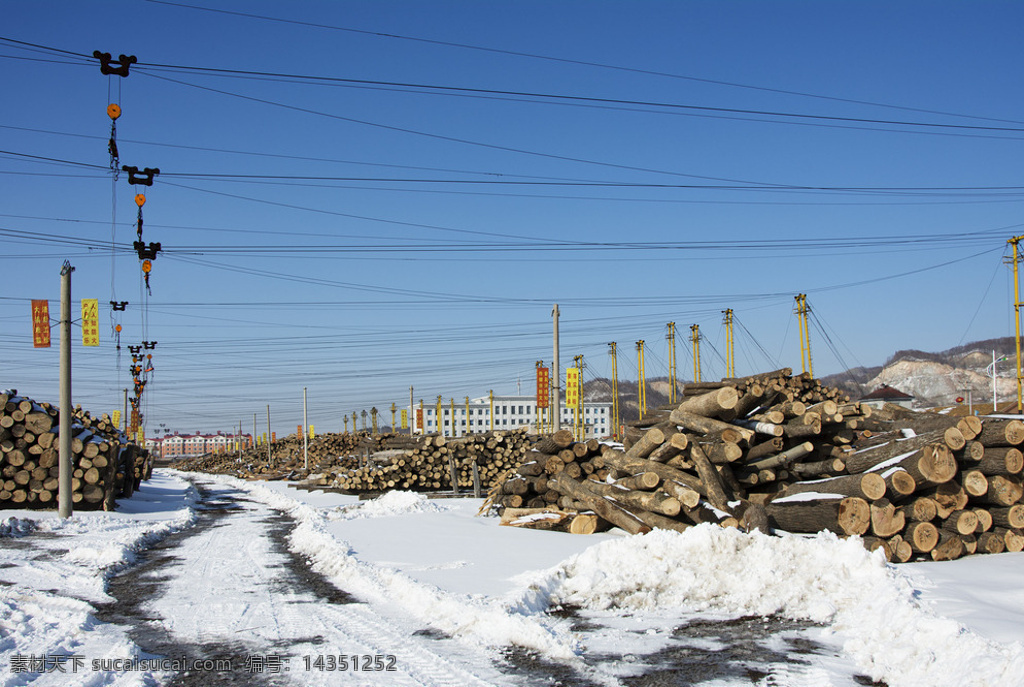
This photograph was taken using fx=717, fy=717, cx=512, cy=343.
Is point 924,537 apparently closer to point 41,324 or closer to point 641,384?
point 41,324

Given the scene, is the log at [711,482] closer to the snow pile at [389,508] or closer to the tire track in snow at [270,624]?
the tire track in snow at [270,624]

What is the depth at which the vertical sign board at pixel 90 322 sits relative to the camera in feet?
70.7

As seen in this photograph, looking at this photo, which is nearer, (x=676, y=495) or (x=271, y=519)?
(x=676, y=495)

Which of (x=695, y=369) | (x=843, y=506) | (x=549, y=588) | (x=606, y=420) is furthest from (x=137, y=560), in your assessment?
(x=606, y=420)

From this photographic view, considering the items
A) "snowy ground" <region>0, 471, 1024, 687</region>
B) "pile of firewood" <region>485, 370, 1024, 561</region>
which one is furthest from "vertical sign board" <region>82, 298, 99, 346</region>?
"pile of firewood" <region>485, 370, 1024, 561</region>

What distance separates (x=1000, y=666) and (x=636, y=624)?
314 centimetres

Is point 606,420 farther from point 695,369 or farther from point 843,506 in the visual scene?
point 843,506

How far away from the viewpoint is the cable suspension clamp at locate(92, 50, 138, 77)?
13859 mm

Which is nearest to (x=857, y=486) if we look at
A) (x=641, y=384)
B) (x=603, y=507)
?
(x=603, y=507)

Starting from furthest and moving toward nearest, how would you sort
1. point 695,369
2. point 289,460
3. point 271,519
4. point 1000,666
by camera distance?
point 289,460, point 695,369, point 271,519, point 1000,666

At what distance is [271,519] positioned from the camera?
66.1 feet

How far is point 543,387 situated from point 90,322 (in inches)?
991

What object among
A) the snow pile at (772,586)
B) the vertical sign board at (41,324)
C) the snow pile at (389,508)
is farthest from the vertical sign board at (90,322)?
the snow pile at (772,586)

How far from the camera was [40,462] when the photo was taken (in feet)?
64.7
